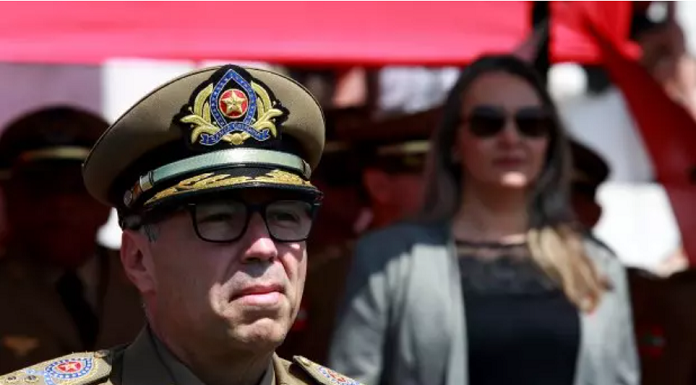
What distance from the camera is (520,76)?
486 centimetres

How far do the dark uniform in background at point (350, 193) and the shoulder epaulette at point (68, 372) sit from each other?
2.33 m

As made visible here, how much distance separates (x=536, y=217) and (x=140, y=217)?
2.01 metres

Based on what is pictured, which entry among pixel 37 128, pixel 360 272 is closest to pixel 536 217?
pixel 360 272

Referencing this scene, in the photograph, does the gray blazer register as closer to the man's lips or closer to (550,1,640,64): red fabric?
(550,1,640,64): red fabric

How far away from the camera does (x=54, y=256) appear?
509 cm

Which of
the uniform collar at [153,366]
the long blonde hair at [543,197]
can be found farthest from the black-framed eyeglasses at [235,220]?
the long blonde hair at [543,197]

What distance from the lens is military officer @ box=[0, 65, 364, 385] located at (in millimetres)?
2799

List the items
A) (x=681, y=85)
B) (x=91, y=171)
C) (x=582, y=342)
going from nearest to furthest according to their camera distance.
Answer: (x=91, y=171) → (x=582, y=342) → (x=681, y=85)

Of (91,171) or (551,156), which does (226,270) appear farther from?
(551,156)

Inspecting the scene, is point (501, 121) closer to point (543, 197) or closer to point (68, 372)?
point (543, 197)

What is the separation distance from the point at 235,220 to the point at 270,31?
2.56 metres

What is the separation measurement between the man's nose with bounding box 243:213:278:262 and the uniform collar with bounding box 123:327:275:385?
229mm

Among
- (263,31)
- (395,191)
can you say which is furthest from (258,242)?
(395,191)

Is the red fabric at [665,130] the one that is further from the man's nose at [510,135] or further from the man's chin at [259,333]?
the man's chin at [259,333]
